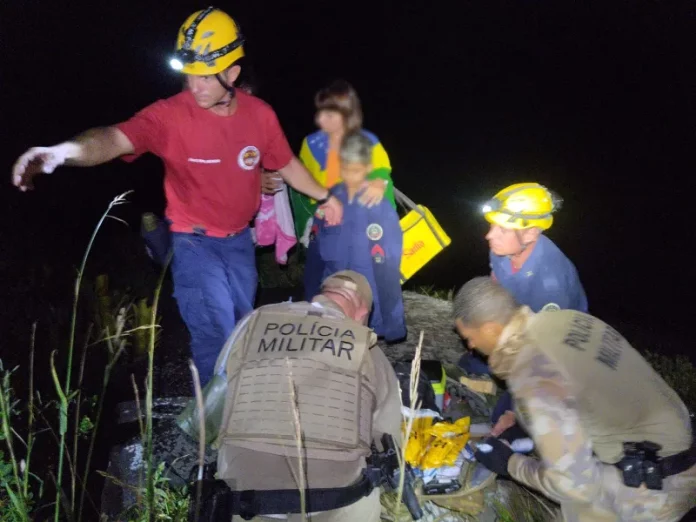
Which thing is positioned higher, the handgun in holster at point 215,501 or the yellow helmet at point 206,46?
the yellow helmet at point 206,46

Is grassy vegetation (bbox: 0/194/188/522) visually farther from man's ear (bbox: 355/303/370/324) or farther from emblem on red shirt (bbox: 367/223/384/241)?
emblem on red shirt (bbox: 367/223/384/241)

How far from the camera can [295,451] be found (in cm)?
221

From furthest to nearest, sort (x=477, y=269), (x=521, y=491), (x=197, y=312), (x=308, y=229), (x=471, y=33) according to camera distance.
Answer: (x=471, y=33) → (x=477, y=269) → (x=308, y=229) → (x=197, y=312) → (x=521, y=491)

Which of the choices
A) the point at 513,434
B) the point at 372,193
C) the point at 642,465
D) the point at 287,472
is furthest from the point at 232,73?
the point at 642,465

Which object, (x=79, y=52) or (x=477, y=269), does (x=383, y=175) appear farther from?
(x=477, y=269)

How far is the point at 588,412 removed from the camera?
233cm

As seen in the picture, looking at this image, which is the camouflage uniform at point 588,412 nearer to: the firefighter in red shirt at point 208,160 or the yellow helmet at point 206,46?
the firefighter in red shirt at point 208,160

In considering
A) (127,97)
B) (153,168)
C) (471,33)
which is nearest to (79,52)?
(127,97)

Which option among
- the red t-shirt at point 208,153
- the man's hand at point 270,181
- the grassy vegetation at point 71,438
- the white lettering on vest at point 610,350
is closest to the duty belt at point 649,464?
the white lettering on vest at point 610,350

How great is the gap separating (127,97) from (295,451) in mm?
10178

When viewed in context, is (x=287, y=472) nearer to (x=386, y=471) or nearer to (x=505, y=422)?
(x=386, y=471)

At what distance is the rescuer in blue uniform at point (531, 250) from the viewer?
3.41m

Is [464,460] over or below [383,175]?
below

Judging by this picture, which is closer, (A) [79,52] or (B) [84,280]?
(B) [84,280]
